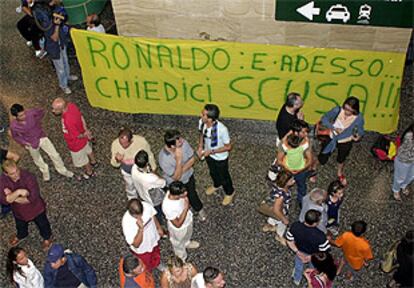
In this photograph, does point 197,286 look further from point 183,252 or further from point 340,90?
point 340,90

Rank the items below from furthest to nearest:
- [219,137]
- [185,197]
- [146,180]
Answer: [219,137] → [146,180] → [185,197]

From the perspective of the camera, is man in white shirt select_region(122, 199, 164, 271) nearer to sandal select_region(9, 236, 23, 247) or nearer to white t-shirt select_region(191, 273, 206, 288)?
white t-shirt select_region(191, 273, 206, 288)

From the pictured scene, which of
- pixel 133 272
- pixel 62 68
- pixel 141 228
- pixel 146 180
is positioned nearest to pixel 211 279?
pixel 133 272

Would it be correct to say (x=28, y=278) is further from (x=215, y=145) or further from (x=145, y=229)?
(x=215, y=145)

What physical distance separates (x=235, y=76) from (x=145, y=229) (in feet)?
9.67

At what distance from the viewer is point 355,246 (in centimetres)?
630

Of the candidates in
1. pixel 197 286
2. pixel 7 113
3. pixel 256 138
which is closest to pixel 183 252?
pixel 197 286

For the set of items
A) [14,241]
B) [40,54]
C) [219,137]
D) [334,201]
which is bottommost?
[14,241]

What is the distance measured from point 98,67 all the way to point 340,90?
11.6 feet

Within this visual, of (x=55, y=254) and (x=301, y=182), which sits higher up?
(x=55, y=254)

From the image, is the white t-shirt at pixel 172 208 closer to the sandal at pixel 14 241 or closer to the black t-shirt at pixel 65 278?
the black t-shirt at pixel 65 278

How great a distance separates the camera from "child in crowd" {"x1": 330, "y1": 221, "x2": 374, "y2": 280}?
20.2 feet

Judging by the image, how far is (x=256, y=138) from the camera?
353 inches

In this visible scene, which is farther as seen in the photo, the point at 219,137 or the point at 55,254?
the point at 219,137
